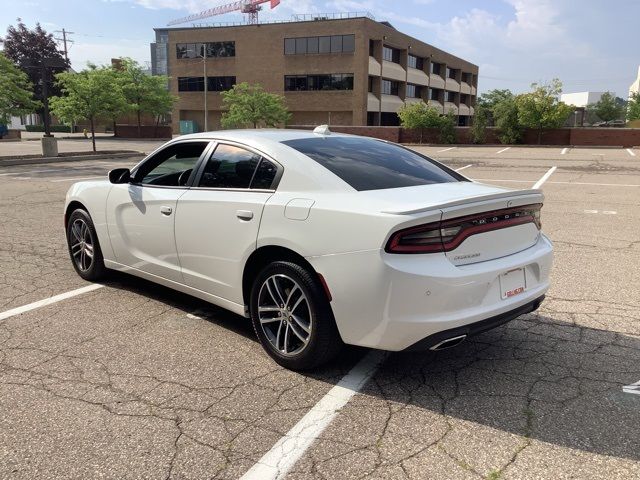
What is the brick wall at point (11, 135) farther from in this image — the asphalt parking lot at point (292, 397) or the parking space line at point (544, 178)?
the asphalt parking lot at point (292, 397)

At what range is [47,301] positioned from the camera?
499cm

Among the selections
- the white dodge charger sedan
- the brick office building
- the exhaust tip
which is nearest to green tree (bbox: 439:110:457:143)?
the brick office building

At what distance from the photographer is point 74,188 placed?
568 cm

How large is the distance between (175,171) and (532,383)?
3.29 metres

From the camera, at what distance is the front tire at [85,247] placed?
5410mm

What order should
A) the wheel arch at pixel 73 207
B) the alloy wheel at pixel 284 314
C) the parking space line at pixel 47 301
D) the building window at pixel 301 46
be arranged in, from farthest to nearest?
the building window at pixel 301 46 → the wheel arch at pixel 73 207 → the parking space line at pixel 47 301 → the alloy wheel at pixel 284 314

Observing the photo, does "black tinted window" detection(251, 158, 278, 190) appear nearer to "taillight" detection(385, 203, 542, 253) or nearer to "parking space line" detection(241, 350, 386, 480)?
"taillight" detection(385, 203, 542, 253)

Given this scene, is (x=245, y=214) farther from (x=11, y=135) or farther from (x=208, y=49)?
(x=208, y=49)

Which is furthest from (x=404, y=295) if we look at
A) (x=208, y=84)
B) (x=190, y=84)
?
(x=190, y=84)

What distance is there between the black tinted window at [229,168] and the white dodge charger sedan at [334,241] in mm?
12

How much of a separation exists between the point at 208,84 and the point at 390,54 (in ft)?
66.8

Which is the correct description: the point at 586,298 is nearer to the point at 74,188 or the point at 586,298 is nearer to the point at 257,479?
the point at 257,479

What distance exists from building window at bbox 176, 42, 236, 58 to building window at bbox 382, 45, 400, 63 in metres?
16.0

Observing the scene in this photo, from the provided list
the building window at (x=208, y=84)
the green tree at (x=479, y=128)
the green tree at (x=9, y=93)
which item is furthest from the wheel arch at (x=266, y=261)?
the building window at (x=208, y=84)
